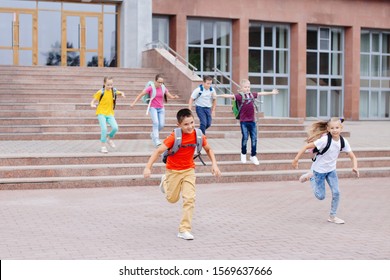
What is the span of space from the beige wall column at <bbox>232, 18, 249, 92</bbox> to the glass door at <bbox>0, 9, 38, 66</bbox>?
30.2ft

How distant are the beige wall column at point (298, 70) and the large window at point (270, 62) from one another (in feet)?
1.33

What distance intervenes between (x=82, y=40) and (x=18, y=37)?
8.91 ft

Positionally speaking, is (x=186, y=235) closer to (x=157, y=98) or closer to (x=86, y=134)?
(x=157, y=98)

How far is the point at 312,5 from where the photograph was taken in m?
32.4

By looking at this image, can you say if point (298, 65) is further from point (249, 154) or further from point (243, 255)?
point (243, 255)

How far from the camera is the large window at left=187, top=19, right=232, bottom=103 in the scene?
31.3m

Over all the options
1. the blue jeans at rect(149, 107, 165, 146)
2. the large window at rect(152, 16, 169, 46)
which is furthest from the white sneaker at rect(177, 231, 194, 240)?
the large window at rect(152, 16, 169, 46)

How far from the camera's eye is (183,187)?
784 cm

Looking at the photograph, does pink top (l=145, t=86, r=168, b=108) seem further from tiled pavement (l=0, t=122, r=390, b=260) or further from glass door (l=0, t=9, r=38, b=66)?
glass door (l=0, t=9, r=38, b=66)

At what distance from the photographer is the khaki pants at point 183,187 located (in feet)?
25.3

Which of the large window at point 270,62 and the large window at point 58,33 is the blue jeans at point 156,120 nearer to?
the large window at point 58,33

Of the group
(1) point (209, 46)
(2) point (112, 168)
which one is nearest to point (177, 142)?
(2) point (112, 168)

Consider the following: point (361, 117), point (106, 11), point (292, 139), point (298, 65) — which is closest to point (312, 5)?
point (298, 65)

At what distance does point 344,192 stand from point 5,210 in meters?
5.85
